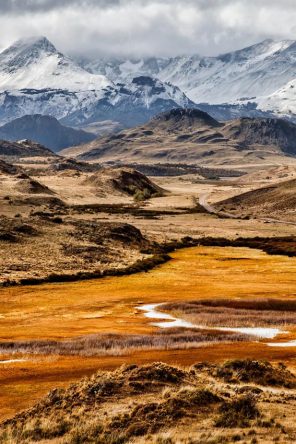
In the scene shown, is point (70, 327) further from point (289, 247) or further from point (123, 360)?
point (289, 247)

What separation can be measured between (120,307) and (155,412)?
128 ft

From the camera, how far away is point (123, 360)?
1481 inches

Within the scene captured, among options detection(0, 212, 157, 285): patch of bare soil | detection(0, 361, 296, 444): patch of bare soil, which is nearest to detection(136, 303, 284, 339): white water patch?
detection(0, 361, 296, 444): patch of bare soil

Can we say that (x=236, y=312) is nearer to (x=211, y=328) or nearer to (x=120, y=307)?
(x=211, y=328)

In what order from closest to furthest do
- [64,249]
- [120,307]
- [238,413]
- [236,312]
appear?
[238,413]
[236,312]
[120,307]
[64,249]

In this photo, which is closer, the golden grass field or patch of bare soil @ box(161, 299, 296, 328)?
the golden grass field

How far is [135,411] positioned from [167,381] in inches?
161

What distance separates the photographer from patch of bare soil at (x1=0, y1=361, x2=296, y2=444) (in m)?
22.1

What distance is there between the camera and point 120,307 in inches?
2463

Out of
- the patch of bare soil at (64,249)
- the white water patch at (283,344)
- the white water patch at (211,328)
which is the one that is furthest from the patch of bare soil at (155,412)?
the patch of bare soil at (64,249)

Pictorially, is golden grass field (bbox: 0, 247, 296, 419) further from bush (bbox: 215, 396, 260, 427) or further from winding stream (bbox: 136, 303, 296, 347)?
bush (bbox: 215, 396, 260, 427)

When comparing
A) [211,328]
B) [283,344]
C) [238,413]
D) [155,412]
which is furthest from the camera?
[211,328]

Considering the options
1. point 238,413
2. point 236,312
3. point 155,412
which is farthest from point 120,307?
point 238,413

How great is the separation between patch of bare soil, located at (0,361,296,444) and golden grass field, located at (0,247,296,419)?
3.80m
